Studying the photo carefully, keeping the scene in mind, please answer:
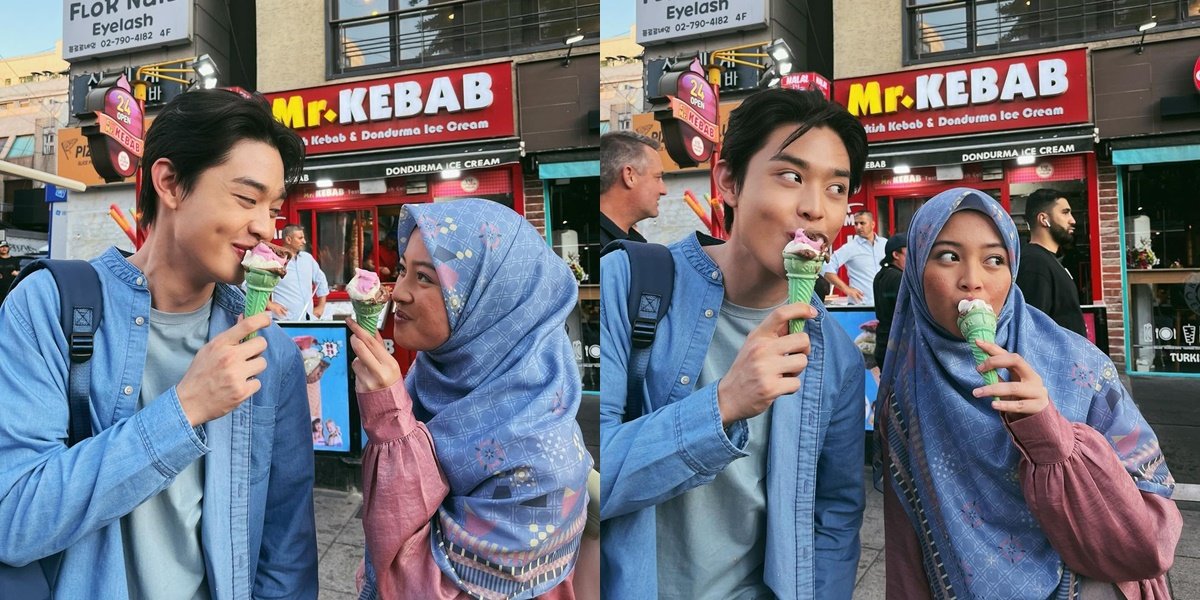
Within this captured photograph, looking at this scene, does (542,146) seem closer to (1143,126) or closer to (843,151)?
(843,151)

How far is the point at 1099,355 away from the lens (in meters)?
1.58

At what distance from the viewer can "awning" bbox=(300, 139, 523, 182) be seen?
168 cm

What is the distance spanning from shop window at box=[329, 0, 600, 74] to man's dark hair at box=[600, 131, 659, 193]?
0.23 meters

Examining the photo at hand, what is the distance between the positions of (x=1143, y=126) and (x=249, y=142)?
5.78 feet

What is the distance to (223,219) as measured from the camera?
4.67 feet

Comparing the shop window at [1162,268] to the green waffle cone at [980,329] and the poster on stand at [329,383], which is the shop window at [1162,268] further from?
the poster on stand at [329,383]

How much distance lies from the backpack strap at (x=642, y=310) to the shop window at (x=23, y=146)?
4.34 ft

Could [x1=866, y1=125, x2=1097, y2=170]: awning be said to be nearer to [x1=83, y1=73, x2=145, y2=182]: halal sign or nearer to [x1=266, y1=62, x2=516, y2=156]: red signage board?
[x1=266, y1=62, x2=516, y2=156]: red signage board

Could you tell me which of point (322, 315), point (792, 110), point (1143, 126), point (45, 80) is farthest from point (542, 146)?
point (1143, 126)

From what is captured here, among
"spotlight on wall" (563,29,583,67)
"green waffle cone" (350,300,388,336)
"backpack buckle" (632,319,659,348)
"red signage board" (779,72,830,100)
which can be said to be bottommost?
"backpack buckle" (632,319,659,348)

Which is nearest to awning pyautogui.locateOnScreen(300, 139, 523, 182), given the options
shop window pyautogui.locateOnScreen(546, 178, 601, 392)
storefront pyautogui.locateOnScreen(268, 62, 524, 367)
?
storefront pyautogui.locateOnScreen(268, 62, 524, 367)

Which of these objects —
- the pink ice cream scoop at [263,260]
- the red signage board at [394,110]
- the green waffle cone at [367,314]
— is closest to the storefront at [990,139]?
the red signage board at [394,110]

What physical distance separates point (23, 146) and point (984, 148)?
205cm

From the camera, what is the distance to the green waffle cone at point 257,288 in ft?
4.46
